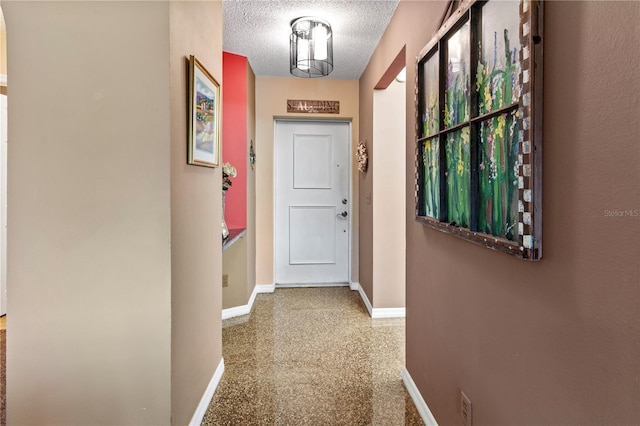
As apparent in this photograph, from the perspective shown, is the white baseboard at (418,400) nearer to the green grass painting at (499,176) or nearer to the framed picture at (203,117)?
the green grass painting at (499,176)

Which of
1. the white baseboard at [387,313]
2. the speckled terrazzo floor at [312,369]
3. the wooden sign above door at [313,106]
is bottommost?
the speckled terrazzo floor at [312,369]

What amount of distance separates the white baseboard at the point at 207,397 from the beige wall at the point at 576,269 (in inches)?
47.9

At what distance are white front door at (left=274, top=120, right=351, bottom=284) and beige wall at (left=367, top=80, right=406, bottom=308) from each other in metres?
0.91

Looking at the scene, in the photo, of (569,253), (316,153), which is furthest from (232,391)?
(316,153)

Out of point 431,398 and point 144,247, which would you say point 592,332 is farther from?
point 144,247

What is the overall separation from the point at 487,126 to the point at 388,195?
2.04 meters

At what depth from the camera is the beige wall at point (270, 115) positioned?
3807 millimetres

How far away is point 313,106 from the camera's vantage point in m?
3.84

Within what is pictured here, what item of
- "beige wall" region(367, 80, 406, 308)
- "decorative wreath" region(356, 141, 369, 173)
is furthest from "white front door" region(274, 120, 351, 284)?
A: "beige wall" region(367, 80, 406, 308)

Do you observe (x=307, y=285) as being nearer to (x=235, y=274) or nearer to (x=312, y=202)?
(x=312, y=202)

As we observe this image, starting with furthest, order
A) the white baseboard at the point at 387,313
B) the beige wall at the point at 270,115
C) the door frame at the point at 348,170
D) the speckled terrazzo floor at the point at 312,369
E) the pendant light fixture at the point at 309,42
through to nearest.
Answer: the door frame at the point at 348,170
the beige wall at the point at 270,115
the white baseboard at the point at 387,313
the pendant light fixture at the point at 309,42
the speckled terrazzo floor at the point at 312,369

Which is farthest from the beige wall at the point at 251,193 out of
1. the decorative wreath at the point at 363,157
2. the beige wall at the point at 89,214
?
the beige wall at the point at 89,214

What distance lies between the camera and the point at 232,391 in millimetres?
2012

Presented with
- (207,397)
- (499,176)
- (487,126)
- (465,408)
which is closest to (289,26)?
(487,126)
